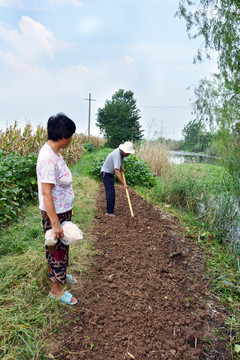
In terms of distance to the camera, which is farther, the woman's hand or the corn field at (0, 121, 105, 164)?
the corn field at (0, 121, 105, 164)

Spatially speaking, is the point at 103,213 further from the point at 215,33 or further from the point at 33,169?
the point at 215,33

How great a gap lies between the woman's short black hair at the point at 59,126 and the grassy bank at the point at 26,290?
1.52m

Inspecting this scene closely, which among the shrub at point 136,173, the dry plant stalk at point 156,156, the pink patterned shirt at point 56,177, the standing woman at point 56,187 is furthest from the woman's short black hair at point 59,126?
the dry plant stalk at point 156,156

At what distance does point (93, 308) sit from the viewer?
267 centimetres

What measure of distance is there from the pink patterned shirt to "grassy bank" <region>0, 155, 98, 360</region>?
954mm

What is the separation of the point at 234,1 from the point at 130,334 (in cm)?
1109

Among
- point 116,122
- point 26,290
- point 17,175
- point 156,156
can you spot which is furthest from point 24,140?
point 116,122

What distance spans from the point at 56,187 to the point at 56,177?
11 cm

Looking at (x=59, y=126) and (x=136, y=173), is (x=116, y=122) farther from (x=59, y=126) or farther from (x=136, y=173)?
(x=59, y=126)

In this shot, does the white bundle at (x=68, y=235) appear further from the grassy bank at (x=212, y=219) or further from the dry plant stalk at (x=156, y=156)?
the dry plant stalk at (x=156, y=156)

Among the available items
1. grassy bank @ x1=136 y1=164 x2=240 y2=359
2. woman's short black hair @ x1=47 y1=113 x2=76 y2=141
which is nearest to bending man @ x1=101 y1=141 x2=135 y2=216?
grassy bank @ x1=136 y1=164 x2=240 y2=359

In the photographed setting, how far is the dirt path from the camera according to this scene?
7.35 feet

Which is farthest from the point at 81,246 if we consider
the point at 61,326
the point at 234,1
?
the point at 234,1

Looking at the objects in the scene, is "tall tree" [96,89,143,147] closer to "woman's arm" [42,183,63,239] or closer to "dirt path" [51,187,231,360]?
"dirt path" [51,187,231,360]
